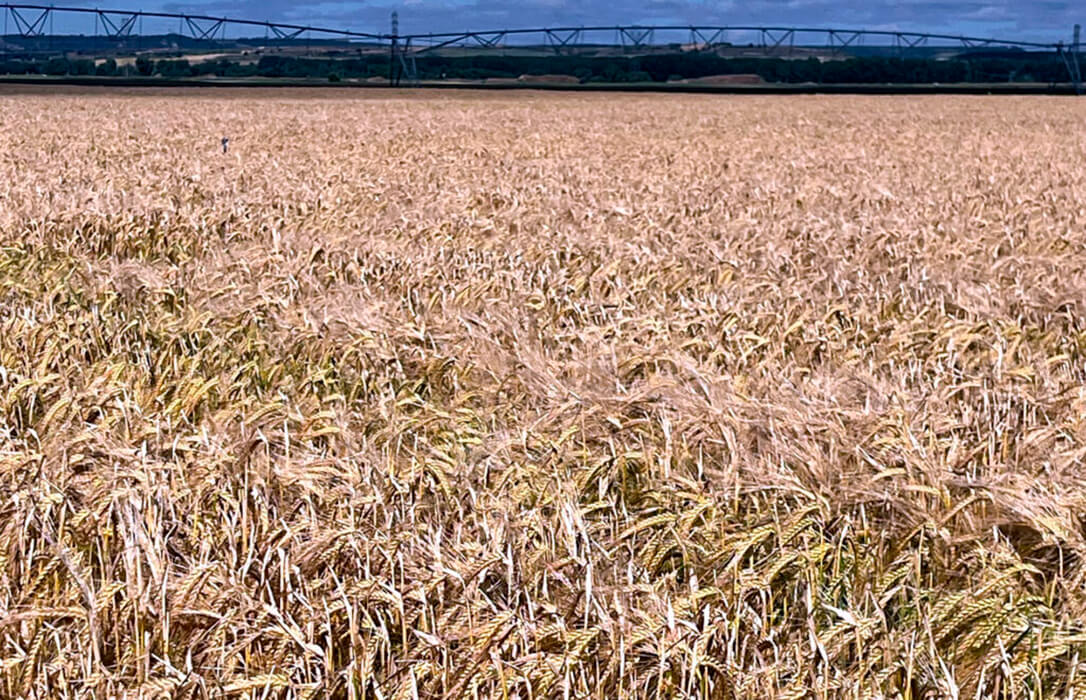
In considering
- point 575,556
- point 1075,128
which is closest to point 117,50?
point 1075,128

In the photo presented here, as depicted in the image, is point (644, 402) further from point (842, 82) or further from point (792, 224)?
point (842, 82)

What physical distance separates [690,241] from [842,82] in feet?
243

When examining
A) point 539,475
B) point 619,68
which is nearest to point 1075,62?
point 619,68

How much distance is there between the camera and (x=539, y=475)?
2.69m

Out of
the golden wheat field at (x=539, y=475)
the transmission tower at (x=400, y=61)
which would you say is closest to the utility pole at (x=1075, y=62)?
the transmission tower at (x=400, y=61)

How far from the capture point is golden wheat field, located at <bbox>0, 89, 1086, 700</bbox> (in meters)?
2.02

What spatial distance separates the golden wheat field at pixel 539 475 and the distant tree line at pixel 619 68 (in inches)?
2768

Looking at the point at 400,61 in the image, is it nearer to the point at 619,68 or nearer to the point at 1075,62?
the point at 619,68

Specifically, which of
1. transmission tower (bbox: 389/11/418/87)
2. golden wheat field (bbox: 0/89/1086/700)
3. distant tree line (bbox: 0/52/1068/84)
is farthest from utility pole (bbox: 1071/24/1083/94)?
golden wheat field (bbox: 0/89/1086/700)

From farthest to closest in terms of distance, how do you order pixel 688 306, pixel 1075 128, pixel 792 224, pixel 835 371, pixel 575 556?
pixel 1075 128, pixel 792 224, pixel 688 306, pixel 835 371, pixel 575 556

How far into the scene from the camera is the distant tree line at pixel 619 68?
7656 centimetres

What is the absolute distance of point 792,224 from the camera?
8.02 metres

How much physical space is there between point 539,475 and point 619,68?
3135 inches

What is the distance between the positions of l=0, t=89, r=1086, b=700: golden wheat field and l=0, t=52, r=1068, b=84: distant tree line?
70.3 meters
